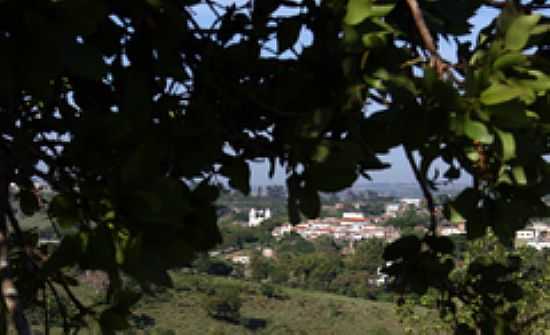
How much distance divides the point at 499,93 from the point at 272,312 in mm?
38537

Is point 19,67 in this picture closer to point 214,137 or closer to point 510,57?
point 214,137

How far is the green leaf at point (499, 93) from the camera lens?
2.49 ft

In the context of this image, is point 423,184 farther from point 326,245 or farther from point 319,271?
point 326,245

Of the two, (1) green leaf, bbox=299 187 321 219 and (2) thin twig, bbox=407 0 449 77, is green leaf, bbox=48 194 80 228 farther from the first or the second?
(2) thin twig, bbox=407 0 449 77

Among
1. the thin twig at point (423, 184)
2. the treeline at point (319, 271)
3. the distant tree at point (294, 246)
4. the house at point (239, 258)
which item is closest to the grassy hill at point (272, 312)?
the treeline at point (319, 271)

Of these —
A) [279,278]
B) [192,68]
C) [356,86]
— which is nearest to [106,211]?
[356,86]

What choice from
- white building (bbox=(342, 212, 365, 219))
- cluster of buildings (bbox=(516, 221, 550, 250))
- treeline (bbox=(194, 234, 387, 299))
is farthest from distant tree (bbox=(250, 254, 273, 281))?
white building (bbox=(342, 212, 365, 219))

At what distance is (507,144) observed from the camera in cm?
79

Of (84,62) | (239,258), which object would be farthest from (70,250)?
(239,258)

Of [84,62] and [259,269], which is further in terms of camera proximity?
[259,269]

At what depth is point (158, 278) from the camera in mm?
752

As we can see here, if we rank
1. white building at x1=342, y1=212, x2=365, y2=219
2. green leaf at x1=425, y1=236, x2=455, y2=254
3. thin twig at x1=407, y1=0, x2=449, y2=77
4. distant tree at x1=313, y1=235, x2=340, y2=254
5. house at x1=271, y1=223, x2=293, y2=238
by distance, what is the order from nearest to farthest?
thin twig at x1=407, y1=0, x2=449, y2=77 < green leaf at x1=425, y1=236, x2=455, y2=254 < distant tree at x1=313, y1=235, x2=340, y2=254 < house at x1=271, y1=223, x2=293, y2=238 < white building at x1=342, y1=212, x2=365, y2=219

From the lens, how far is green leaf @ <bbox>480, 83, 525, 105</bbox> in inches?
29.8

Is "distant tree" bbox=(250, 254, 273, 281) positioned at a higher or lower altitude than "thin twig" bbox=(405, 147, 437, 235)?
lower
